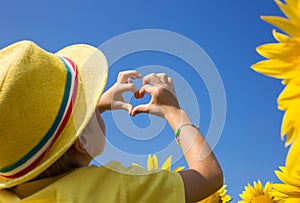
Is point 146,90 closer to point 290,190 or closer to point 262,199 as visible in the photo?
point 290,190

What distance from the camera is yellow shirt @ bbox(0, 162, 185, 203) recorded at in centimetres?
138

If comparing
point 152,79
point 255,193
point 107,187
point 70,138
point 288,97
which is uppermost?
point 288,97

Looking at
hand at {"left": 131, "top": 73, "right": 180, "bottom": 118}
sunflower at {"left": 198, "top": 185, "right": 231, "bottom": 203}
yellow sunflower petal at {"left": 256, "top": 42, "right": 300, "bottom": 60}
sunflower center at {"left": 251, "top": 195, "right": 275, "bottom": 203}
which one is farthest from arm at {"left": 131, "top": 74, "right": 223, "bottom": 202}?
sunflower center at {"left": 251, "top": 195, "right": 275, "bottom": 203}

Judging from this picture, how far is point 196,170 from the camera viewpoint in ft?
4.91

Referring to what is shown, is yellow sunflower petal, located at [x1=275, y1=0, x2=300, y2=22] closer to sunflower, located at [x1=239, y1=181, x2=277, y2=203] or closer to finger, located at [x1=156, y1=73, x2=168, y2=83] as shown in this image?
finger, located at [x1=156, y1=73, x2=168, y2=83]

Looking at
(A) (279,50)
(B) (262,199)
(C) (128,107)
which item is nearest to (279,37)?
(A) (279,50)

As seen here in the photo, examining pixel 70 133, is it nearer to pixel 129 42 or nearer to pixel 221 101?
pixel 129 42

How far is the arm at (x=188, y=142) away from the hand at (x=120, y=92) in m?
0.03

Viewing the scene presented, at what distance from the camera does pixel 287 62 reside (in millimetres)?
764

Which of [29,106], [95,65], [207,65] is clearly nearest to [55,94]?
[29,106]

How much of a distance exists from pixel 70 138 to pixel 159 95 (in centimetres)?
30

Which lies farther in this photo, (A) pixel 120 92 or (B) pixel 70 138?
(A) pixel 120 92

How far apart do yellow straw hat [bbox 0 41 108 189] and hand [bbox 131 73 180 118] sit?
0.48 ft

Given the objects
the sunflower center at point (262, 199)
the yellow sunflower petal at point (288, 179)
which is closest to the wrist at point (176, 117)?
the yellow sunflower petal at point (288, 179)
